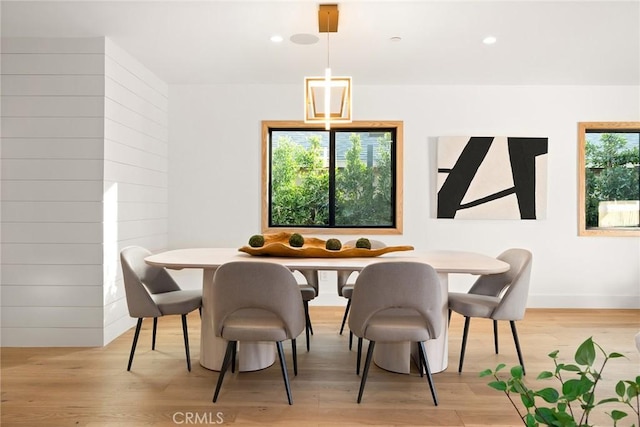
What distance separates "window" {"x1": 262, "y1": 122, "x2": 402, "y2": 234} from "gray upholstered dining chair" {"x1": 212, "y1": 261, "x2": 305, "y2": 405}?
258 cm

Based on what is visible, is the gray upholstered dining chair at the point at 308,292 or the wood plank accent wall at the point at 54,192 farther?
the wood plank accent wall at the point at 54,192

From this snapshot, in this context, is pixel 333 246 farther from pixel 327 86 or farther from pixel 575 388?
pixel 575 388

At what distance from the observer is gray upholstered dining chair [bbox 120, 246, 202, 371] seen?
2.83m

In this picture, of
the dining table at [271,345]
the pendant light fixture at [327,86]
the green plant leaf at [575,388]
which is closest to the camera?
the green plant leaf at [575,388]

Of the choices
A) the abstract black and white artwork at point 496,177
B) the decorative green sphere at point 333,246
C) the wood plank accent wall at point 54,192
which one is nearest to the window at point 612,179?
the abstract black and white artwork at point 496,177

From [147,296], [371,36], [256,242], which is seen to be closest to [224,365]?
[147,296]

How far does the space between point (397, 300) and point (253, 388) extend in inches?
41.3

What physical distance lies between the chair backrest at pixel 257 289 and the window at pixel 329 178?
2.61 m

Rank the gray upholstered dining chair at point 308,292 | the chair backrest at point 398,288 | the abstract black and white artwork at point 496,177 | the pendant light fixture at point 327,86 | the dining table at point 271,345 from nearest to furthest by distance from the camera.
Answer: the chair backrest at point 398,288 → the dining table at point 271,345 → the pendant light fixture at point 327,86 → the gray upholstered dining chair at point 308,292 → the abstract black and white artwork at point 496,177

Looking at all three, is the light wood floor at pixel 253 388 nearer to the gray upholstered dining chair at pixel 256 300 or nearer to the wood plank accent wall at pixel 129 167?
the gray upholstered dining chair at pixel 256 300

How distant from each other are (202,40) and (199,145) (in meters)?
1.49

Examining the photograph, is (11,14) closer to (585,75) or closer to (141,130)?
(141,130)

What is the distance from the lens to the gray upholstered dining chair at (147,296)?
283cm

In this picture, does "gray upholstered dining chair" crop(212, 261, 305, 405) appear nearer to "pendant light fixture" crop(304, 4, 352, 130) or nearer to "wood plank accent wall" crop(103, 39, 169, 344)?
"pendant light fixture" crop(304, 4, 352, 130)
